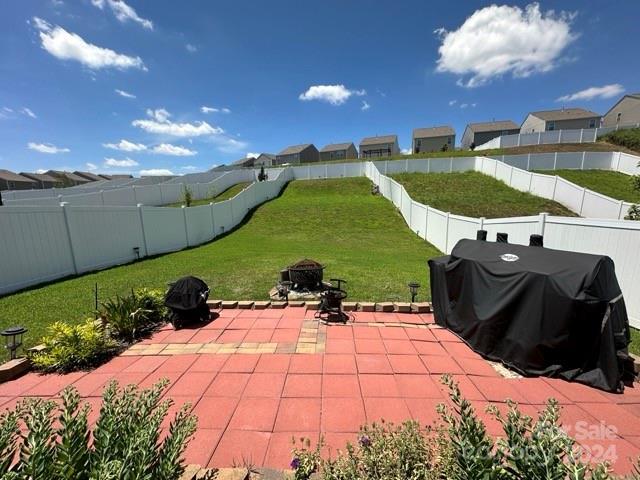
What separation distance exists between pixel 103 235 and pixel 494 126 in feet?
196

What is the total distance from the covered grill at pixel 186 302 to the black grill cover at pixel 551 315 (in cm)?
451

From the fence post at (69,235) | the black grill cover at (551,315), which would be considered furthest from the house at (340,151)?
the black grill cover at (551,315)

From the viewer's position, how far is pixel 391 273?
27.6ft

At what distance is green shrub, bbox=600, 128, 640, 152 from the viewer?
28859 mm

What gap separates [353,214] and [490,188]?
11284mm

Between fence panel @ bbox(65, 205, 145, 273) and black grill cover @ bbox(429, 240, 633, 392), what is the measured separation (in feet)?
34.1

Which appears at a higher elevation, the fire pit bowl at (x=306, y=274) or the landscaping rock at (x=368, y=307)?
the fire pit bowl at (x=306, y=274)

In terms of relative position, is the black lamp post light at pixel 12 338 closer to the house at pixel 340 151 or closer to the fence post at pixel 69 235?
the fence post at pixel 69 235

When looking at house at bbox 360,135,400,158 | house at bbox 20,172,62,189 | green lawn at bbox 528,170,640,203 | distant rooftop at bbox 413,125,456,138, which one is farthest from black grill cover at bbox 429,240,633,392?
house at bbox 20,172,62,189

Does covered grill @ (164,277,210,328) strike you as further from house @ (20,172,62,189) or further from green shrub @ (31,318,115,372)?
house @ (20,172,62,189)

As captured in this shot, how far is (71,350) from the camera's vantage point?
12.5 ft

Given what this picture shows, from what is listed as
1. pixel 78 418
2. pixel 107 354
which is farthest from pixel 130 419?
pixel 107 354

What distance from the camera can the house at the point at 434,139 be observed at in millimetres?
51844

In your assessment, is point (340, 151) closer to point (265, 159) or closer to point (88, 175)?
point (265, 159)
